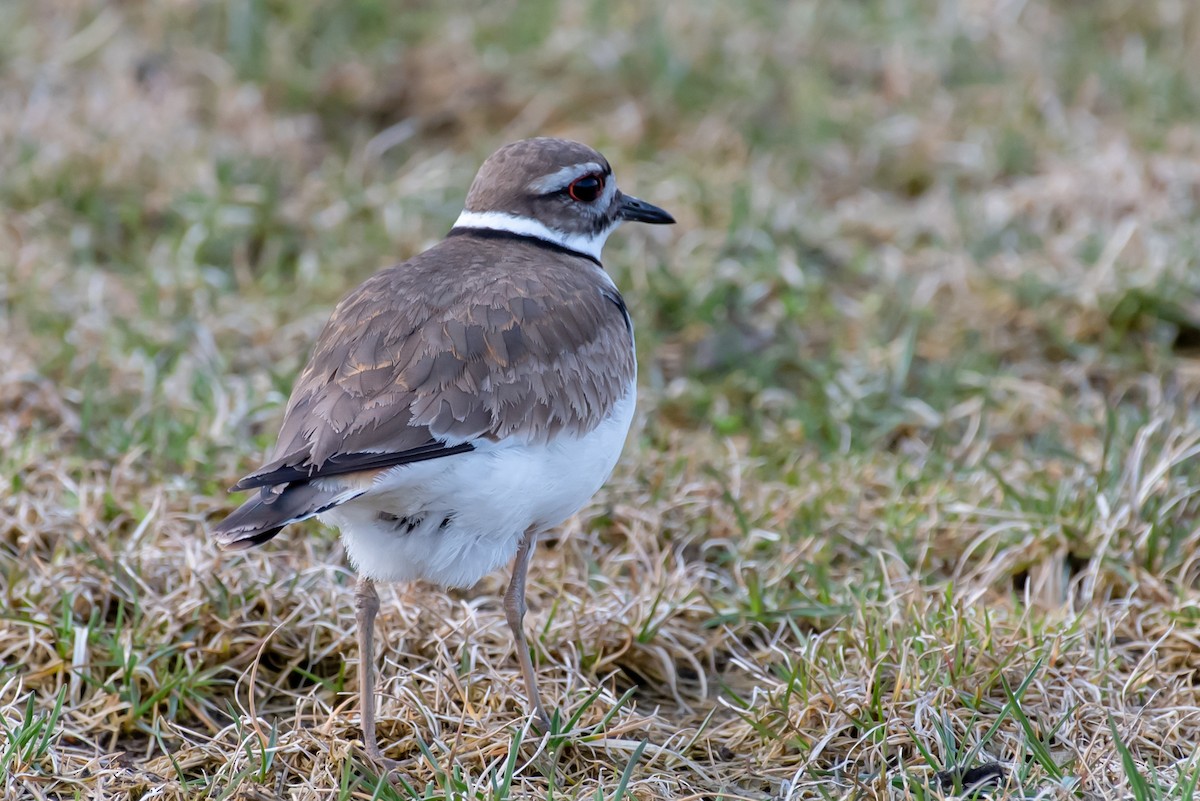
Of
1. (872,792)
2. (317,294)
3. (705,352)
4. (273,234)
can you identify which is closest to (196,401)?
(317,294)

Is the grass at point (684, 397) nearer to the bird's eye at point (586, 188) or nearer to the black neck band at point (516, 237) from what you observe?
the black neck band at point (516, 237)

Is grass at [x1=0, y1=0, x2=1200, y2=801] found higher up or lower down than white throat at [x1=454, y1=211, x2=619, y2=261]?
lower down

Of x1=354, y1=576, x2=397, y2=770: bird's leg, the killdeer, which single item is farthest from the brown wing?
x1=354, y1=576, x2=397, y2=770: bird's leg

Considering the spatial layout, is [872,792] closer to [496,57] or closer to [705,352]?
[705,352]

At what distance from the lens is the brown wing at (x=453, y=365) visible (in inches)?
139

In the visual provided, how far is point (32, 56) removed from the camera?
803cm

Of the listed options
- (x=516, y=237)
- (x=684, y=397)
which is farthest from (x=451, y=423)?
(x=684, y=397)

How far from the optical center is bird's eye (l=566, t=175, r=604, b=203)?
4.61m

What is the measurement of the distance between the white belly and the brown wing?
53 millimetres

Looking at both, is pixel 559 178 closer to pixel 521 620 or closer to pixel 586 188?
pixel 586 188

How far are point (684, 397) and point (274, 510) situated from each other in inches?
113

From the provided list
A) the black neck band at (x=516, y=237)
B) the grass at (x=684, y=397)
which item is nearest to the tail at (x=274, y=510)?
the grass at (x=684, y=397)

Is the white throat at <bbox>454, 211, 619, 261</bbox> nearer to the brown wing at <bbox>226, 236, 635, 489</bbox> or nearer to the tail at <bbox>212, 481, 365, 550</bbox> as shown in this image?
the brown wing at <bbox>226, 236, 635, 489</bbox>

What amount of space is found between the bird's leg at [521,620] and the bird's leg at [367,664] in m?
0.39
